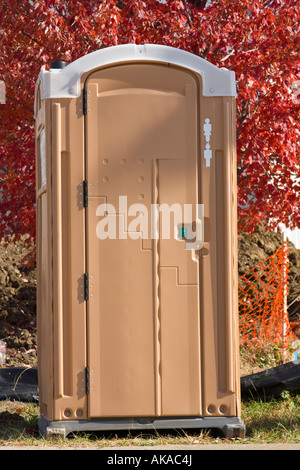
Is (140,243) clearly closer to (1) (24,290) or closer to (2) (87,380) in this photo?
(2) (87,380)

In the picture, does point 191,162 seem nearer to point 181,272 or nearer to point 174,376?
point 181,272

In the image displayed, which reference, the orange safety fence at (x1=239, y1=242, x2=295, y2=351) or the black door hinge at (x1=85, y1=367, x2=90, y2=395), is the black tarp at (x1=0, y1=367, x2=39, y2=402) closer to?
the black door hinge at (x1=85, y1=367, x2=90, y2=395)

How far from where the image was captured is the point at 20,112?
755cm

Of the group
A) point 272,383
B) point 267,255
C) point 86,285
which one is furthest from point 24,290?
point 86,285

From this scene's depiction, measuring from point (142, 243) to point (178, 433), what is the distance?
53.0 inches

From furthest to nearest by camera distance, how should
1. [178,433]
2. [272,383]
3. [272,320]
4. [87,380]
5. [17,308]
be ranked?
[17,308] < [272,320] < [272,383] < [178,433] < [87,380]

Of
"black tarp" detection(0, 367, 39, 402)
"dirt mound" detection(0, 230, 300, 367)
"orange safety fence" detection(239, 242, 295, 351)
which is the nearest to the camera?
"black tarp" detection(0, 367, 39, 402)

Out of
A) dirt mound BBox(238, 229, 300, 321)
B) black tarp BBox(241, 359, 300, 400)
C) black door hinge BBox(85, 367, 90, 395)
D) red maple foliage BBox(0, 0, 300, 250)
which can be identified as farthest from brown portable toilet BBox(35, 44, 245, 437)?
dirt mound BBox(238, 229, 300, 321)

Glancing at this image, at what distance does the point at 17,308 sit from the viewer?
9930mm

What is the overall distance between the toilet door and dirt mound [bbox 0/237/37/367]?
399cm

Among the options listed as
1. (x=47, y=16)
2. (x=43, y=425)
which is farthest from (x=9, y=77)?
(x=43, y=425)

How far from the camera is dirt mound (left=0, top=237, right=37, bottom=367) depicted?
922cm

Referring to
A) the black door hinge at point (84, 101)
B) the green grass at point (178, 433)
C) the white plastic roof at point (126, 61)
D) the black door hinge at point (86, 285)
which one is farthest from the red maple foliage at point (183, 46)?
the black door hinge at point (86, 285)

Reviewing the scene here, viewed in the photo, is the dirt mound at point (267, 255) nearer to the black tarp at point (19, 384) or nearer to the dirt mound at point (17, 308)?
the dirt mound at point (17, 308)
